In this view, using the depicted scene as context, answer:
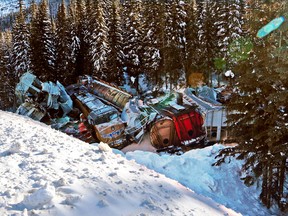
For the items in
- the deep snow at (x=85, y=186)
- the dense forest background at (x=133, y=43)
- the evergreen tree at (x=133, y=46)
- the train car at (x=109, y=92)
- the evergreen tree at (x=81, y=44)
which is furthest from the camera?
the evergreen tree at (x=81, y=44)

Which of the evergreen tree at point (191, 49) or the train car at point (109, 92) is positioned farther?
the evergreen tree at point (191, 49)

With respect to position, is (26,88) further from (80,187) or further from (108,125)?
(80,187)

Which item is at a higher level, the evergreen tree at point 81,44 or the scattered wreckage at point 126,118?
the evergreen tree at point 81,44

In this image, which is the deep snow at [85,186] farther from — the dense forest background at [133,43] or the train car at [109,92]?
the dense forest background at [133,43]

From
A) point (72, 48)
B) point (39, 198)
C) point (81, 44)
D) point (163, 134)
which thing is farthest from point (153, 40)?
point (39, 198)

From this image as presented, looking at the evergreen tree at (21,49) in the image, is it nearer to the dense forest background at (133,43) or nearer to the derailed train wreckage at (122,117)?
the dense forest background at (133,43)

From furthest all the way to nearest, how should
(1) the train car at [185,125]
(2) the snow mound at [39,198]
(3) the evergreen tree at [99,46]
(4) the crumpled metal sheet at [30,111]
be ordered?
(3) the evergreen tree at [99,46] → (4) the crumpled metal sheet at [30,111] → (1) the train car at [185,125] → (2) the snow mound at [39,198]

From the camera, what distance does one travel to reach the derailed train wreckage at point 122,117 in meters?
21.2

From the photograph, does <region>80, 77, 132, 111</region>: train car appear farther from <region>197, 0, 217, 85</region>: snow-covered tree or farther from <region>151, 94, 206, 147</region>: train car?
<region>197, 0, 217, 85</region>: snow-covered tree

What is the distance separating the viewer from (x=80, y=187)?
584 centimetres

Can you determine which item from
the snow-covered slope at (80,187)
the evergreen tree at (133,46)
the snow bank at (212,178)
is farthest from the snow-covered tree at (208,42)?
the snow-covered slope at (80,187)

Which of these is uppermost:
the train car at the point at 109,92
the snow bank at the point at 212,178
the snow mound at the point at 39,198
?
the snow mound at the point at 39,198

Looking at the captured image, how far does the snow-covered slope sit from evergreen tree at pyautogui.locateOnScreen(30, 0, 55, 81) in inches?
1113

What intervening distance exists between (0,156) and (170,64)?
25.4 m
